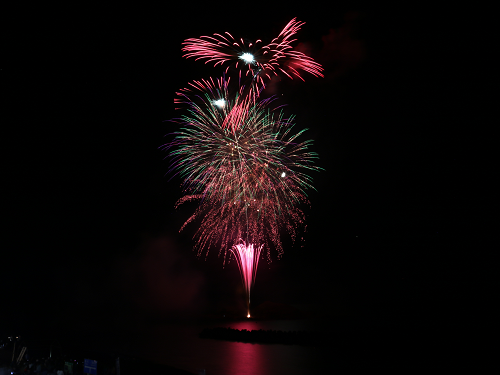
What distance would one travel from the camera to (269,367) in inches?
533

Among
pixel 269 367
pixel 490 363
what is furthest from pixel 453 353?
pixel 269 367

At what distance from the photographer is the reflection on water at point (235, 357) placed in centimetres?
1322

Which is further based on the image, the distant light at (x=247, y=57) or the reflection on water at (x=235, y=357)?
the reflection on water at (x=235, y=357)

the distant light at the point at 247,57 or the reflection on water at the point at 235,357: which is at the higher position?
the distant light at the point at 247,57

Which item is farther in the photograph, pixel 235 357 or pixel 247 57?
pixel 235 357

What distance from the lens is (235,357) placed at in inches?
633

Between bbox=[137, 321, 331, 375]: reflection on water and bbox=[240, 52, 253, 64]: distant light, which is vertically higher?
bbox=[240, 52, 253, 64]: distant light

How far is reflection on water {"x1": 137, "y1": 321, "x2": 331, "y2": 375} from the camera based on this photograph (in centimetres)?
1322

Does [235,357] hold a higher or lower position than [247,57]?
lower

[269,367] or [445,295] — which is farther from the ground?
[269,367]

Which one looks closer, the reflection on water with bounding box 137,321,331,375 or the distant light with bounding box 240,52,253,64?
the distant light with bounding box 240,52,253,64

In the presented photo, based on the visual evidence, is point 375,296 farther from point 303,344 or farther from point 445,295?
point 303,344

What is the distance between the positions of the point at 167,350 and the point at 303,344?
7646mm

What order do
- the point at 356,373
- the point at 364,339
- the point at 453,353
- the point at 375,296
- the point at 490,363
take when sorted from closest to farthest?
the point at 356,373 → the point at 490,363 → the point at 453,353 → the point at 364,339 → the point at 375,296
